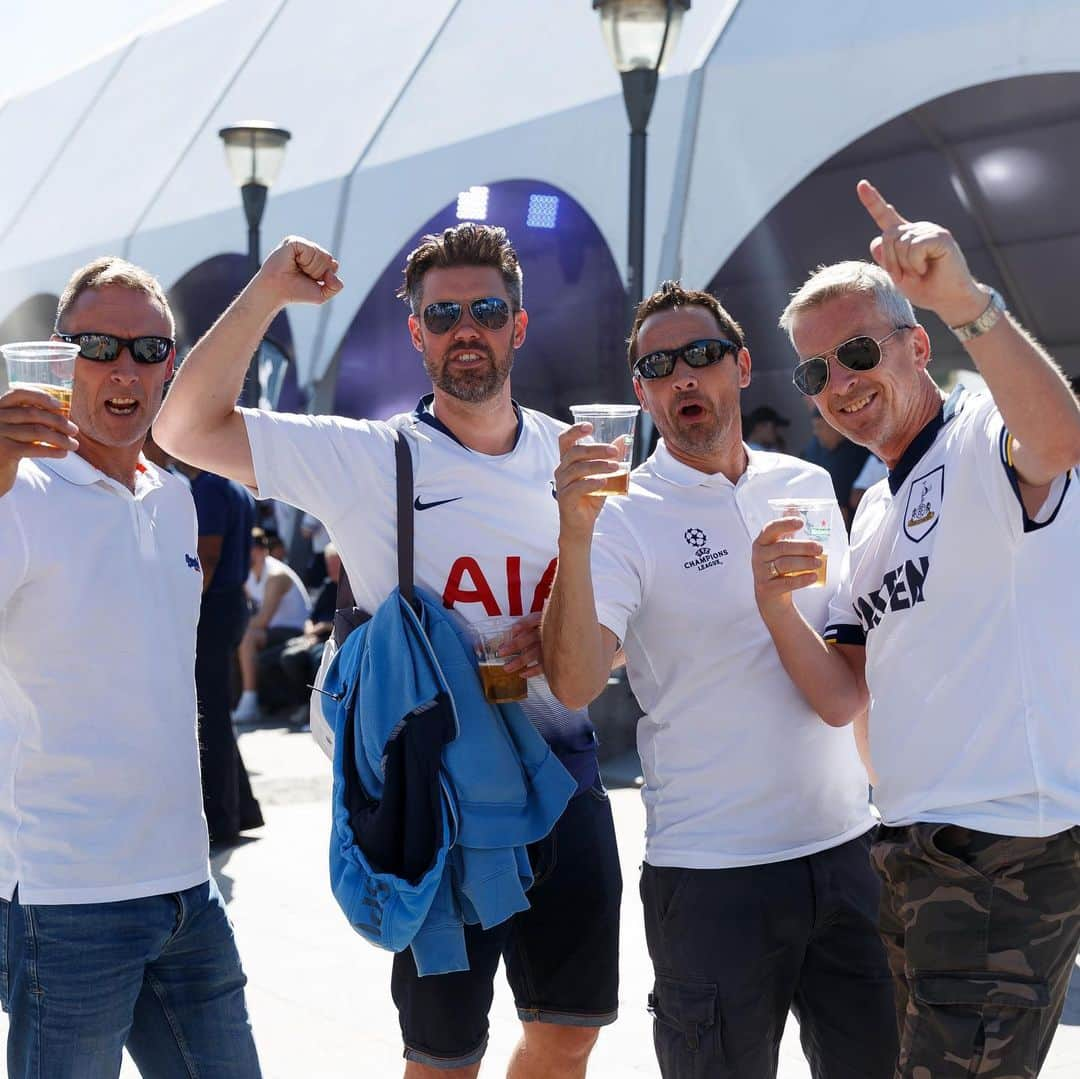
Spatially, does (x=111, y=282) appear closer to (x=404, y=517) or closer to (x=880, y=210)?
(x=404, y=517)

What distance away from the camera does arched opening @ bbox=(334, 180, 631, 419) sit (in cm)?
1271

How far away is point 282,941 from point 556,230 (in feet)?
28.2

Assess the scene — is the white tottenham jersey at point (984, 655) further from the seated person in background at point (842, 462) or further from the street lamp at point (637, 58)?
the seated person in background at point (842, 462)

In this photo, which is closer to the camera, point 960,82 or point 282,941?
point 282,941

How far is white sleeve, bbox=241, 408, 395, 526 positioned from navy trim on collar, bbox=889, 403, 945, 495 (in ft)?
3.48

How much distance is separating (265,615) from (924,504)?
9827 millimetres

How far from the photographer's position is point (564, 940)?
316 centimetres

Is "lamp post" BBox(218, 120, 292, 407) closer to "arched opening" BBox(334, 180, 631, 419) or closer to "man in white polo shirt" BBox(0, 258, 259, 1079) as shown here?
"arched opening" BBox(334, 180, 631, 419)

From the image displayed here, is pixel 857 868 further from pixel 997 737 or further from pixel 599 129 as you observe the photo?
pixel 599 129

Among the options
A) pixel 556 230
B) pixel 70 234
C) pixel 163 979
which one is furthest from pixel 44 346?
pixel 70 234

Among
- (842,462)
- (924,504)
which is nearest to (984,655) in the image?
(924,504)

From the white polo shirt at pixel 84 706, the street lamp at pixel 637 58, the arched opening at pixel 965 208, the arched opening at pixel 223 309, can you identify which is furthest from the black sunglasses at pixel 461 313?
the arched opening at pixel 223 309

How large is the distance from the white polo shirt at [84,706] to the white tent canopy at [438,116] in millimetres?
7702

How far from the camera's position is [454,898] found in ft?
9.55
